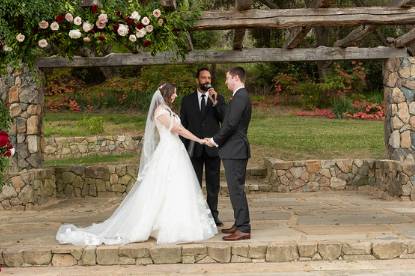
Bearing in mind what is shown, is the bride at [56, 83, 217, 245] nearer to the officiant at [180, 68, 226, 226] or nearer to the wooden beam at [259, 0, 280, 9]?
the officiant at [180, 68, 226, 226]

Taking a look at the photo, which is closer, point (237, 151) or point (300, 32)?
point (237, 151)

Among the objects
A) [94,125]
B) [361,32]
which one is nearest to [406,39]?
[361,32]

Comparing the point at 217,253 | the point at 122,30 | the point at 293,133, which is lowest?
the point at 217,253

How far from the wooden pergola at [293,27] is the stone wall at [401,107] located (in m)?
0.32

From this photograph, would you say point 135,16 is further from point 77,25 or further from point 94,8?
point 77,25

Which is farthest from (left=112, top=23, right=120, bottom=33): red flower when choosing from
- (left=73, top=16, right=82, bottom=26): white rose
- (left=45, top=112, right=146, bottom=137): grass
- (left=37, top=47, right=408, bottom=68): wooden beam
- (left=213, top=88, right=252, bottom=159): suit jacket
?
(left=45, top=112, right=146, bottom=137): grass

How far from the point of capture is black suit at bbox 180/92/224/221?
8109mm

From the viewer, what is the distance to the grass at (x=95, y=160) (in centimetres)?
1510

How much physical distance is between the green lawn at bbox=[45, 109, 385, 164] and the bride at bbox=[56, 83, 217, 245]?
6979 millimetres

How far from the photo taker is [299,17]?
836 centimetres

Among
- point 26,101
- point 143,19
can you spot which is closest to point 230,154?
point 143,19

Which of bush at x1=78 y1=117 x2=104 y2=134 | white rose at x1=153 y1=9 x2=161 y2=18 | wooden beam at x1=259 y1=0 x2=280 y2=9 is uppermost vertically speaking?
wooden beam at x1=259 y1=0 x2=280 y2=9

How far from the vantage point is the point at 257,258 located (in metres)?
6.79

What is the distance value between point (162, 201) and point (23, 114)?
5.61 meters
